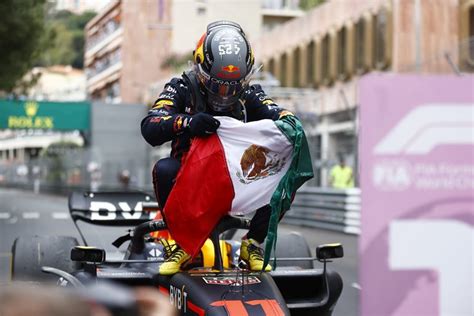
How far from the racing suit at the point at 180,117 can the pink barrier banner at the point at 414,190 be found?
82 centimetres

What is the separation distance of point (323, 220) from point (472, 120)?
15872 millimetres

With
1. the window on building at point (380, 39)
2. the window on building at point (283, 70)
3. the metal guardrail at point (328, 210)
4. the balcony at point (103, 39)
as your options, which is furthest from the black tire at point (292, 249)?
the balcony at point (103, 39)

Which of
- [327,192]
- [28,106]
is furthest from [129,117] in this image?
[327,192]

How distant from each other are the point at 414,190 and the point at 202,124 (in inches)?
41.9

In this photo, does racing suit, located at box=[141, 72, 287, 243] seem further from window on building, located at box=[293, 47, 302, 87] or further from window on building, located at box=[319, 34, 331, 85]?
window on building, located at box=[293, 47, 302, 87]

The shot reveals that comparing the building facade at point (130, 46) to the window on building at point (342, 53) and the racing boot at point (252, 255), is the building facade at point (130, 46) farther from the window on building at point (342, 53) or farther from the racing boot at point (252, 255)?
the racing boot at point (252, 255)

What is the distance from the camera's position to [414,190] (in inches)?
165

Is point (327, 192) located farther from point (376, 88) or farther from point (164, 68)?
point (164, 68)

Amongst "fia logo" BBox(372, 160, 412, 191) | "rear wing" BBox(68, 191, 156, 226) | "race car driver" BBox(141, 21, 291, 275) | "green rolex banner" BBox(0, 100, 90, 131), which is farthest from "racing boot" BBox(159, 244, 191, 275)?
"green rolex banner" BBox(0, 100, 90, 131)

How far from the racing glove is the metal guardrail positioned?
43.2 feet

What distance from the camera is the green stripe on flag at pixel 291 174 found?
4.75 m

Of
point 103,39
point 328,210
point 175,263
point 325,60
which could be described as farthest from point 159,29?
point 175,263

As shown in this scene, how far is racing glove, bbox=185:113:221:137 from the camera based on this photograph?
4676 millimetres

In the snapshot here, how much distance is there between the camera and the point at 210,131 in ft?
15.4
